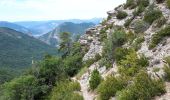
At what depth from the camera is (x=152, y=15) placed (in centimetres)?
4281

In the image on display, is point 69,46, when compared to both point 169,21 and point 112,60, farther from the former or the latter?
point 169,21

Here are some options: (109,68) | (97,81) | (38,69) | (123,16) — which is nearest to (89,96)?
(97,81)

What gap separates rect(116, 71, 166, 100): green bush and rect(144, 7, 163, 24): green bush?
57.1 ft

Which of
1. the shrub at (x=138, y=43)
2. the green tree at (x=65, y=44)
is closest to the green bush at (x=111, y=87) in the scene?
the shrub at (x=138, y=43)

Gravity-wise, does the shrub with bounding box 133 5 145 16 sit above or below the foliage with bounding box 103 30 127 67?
above

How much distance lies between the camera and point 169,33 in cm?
3356

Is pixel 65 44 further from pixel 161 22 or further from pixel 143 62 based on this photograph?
pixel 143 62

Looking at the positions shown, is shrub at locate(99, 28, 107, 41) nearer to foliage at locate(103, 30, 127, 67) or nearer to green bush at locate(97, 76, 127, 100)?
foliage at locate(103, 30, 127, 67)

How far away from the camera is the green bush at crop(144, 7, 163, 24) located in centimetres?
4159

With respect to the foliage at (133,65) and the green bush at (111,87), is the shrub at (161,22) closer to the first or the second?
the foliage at (133,65)

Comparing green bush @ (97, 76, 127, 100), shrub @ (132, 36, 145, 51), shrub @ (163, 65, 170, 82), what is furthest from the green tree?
shrub @ (163, 65, 170, 82)

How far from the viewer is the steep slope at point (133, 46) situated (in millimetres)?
28500

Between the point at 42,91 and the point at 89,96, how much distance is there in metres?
23.4

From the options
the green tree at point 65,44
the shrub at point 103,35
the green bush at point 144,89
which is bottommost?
the green tree at point 65,44
